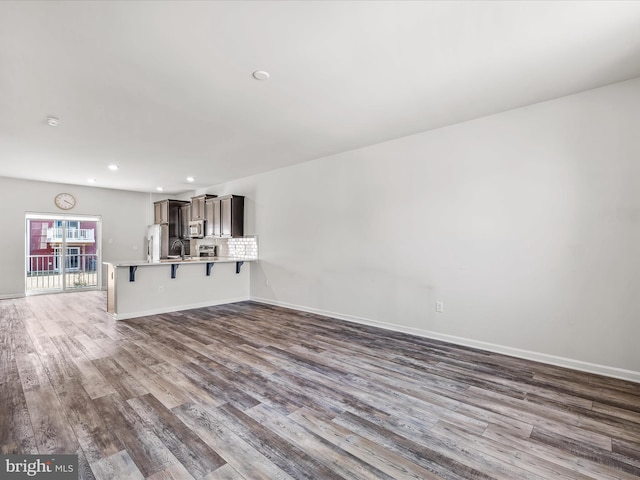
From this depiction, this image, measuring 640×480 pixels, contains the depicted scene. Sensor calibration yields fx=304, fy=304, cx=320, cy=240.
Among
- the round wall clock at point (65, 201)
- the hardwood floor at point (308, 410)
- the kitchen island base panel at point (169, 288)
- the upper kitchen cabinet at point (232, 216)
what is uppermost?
the round wall clock at point (65, 201)

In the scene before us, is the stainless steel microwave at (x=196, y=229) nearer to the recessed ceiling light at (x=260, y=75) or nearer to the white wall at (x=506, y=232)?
the white wall at (x=506, y=232)

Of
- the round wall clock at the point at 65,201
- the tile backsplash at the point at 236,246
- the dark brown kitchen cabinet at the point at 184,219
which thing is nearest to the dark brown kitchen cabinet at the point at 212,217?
the tile backsplash at the point at 236,246

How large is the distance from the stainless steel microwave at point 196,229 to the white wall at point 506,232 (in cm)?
377

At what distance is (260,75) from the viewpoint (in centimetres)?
264

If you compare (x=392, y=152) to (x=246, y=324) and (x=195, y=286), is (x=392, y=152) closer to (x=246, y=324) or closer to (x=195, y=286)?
(x=246, y=324)

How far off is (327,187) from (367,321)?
228 cm

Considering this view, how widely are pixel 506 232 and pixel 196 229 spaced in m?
6.71

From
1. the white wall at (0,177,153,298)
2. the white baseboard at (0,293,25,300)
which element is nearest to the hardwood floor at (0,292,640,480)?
the white baseboard at (0,293,25,300)

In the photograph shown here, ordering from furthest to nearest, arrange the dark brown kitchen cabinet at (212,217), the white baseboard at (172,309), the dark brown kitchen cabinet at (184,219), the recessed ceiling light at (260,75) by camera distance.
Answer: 1. the dark brown kitchen cabinet at (184,219)
2. the dark brown kitchen cabinet at (212,217)
3. the white baseboard at (172,309)
4. the recessed ceiling light at (260,75)

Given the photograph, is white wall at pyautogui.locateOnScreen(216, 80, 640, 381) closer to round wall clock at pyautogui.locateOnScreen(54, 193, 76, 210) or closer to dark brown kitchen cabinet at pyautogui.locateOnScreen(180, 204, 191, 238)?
dark brown kitchen cabinet at pyautogui.locateOnScreen(180, 204, 191, 238)

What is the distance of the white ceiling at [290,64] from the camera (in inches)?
77.1

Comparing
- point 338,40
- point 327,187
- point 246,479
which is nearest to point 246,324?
point 327,187

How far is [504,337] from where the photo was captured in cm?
341

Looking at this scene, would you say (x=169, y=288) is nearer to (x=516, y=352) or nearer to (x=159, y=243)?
(x=159, y=243)
